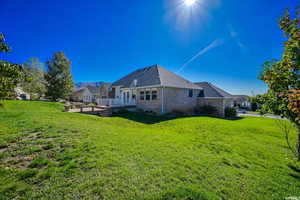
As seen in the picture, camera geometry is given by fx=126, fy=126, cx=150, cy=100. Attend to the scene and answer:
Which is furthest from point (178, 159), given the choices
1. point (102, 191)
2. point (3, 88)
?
point (3, 88)

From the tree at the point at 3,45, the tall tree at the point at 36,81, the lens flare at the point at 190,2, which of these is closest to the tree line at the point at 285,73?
the tree at the point at 3,45

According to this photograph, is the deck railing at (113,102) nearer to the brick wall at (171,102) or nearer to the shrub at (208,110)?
the brick wall at (171,102)

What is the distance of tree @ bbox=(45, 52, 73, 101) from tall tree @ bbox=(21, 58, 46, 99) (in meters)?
3.58

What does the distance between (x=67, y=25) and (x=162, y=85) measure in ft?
38.7

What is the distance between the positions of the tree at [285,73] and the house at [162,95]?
10.5 metres

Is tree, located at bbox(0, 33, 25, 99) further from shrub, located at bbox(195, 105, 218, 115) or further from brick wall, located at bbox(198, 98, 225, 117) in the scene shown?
brick wall, located at bbox(198, 98, 225, 117)

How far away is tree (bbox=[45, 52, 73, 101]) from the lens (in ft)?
86.3

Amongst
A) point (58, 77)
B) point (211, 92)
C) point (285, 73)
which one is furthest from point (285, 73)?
point (58, 77)

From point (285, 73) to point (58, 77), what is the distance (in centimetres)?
3304

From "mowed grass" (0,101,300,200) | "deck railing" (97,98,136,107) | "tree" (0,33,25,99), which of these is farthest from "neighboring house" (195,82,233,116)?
"tree" (0,33,25,99)

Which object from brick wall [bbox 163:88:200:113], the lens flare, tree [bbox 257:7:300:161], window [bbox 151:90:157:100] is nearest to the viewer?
tree [bbox 257:7:300:161]

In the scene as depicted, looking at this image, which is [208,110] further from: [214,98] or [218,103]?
[214,98]

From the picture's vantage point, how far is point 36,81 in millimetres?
32688

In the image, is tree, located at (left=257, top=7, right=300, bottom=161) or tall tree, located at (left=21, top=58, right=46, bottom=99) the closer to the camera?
tree, located at (left=257, top=7, right=300, bottom=161)
